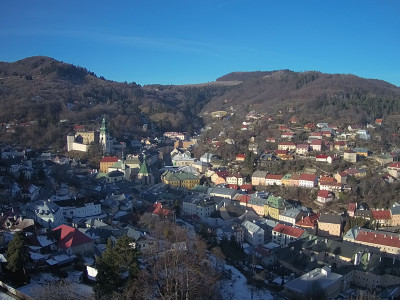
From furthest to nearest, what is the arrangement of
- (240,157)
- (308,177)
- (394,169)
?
(240,157) → (308,177) → (394,169)

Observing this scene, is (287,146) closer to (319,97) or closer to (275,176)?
(275,176)

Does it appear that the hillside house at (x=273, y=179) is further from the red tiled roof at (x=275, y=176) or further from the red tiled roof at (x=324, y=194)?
the red tiled roof at (x=324, y=194)

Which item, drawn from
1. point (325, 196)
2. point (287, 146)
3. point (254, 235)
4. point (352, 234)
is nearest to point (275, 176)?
point (325, 196)

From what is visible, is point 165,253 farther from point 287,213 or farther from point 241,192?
point 241,192

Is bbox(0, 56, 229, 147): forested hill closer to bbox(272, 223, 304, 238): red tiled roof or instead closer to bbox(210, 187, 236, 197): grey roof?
bbox(210, 187, 236, 197): grey roof

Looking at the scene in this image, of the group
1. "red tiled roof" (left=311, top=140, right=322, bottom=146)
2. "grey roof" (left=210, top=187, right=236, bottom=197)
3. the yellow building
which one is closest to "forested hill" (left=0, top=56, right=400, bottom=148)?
"red tiled roof" (left=311, top=140, right=322, bottom=146)

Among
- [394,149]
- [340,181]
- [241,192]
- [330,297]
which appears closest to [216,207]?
[241,192]
